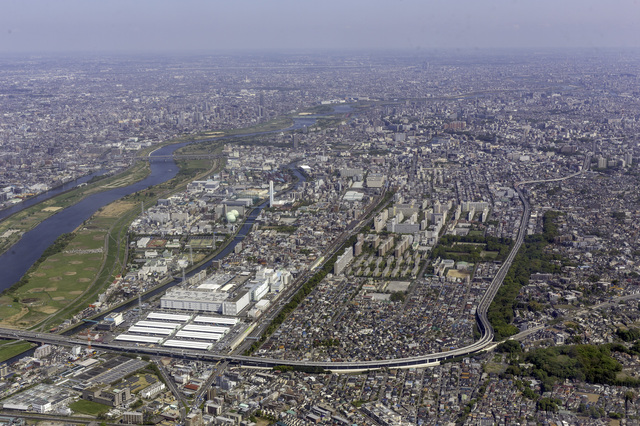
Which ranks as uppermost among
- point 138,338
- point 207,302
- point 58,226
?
point 207,302

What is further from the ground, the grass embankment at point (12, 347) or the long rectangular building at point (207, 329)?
the long rectangular building at point (207, 329)

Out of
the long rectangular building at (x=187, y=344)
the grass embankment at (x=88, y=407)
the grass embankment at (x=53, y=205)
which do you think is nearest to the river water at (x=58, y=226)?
the grass embankment at (x=53, y=205)

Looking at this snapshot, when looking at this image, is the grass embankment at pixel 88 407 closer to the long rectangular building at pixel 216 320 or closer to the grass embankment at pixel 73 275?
the long rectangular building at pixel 216 320

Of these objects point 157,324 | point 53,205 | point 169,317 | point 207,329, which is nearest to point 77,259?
point 169,317

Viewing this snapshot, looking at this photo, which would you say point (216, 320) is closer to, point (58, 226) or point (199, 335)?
point (199, 335)

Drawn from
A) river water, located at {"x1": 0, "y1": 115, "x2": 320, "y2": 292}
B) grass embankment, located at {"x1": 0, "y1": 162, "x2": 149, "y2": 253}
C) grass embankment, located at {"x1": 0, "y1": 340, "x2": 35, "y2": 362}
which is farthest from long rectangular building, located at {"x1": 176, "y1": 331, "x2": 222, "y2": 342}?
grass embankment, located at {"x1": 0, "y1": 162, "x2": 149, "y2": 253}

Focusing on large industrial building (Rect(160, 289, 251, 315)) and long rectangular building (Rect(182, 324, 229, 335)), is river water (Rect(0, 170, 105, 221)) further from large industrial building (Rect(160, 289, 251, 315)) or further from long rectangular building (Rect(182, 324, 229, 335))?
long rectangular building (Rect(182, 324, 229, 335))
